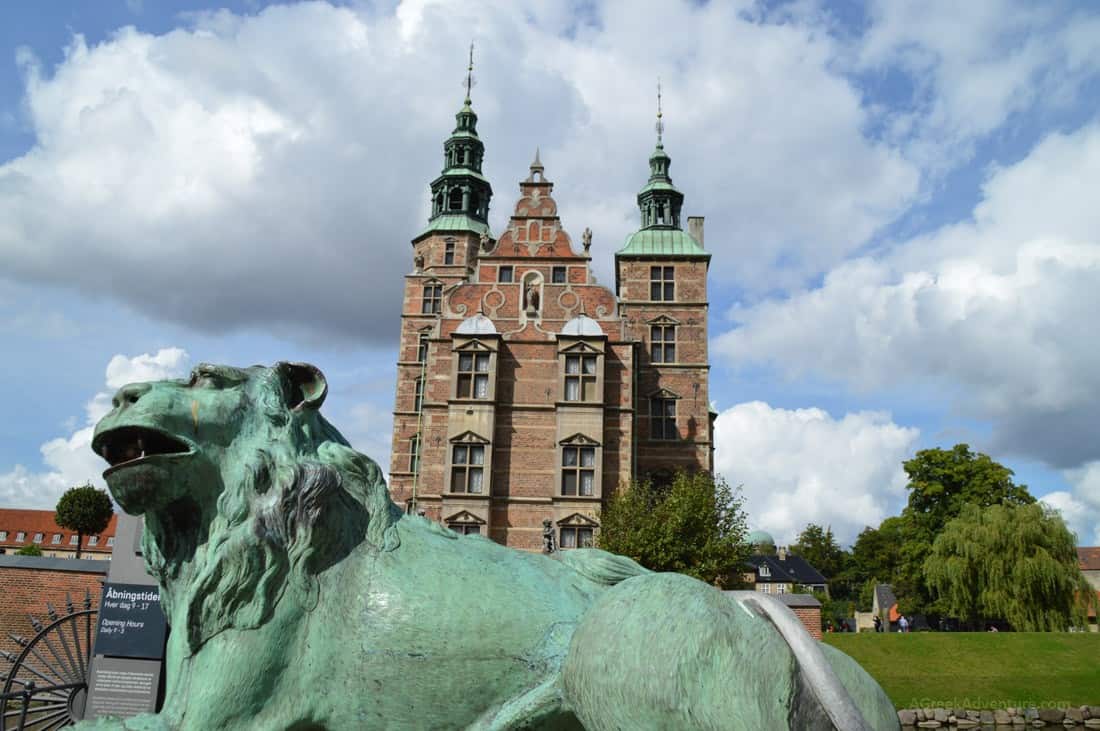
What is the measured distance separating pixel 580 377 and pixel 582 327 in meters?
1.82

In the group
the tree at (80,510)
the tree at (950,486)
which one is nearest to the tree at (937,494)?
the tree at (950,486)

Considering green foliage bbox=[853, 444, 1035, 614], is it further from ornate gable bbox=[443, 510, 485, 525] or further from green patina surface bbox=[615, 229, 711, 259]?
ornate gable bbox=[443, 510, 485, 525]

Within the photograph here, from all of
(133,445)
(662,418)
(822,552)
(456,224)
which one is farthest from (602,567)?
(822,552)

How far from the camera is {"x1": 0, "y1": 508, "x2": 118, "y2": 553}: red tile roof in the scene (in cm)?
6888

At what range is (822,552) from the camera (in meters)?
74.8

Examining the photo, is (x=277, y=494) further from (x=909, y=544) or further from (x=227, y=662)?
(x=909, y=544)

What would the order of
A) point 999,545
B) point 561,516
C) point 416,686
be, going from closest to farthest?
point 416,686
point 561,516
point 999,545

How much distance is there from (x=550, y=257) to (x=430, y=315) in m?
7.58

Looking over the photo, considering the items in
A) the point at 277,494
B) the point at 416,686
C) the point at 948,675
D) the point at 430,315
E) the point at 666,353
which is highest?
the point at 430,315

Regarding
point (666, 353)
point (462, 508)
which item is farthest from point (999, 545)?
point (462, 508)

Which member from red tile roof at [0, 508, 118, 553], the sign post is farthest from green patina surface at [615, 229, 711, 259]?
red tile roof at [0, 508, 118, 553]

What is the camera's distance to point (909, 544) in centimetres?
3438

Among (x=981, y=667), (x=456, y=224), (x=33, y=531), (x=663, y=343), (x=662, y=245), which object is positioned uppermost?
(x=456, y=224)

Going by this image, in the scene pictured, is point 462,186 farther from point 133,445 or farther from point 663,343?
point 133,445
